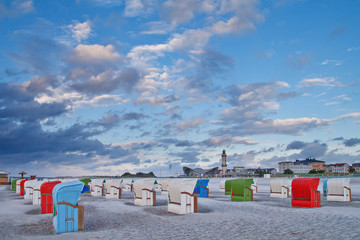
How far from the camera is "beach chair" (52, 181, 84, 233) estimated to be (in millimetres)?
12820

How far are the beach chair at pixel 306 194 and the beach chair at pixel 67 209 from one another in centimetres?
1375

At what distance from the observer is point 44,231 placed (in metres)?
13.4

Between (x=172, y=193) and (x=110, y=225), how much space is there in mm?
5263

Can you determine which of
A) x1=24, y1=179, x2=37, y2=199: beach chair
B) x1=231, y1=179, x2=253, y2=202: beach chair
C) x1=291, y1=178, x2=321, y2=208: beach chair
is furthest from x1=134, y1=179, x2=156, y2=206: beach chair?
x1=24, y1=179, x2=37, y2=199: beach chair

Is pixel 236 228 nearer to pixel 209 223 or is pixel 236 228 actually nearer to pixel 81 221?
pixel 209 223

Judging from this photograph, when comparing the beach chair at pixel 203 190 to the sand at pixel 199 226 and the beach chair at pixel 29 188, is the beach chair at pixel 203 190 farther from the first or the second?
the beach chair at pixel 29 188

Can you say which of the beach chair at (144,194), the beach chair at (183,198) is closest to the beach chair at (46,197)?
the beach chair at (144,194)

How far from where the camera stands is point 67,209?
13.0 metres

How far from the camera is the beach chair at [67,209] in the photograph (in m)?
12.8

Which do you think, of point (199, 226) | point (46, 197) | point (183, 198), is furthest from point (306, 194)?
point (46, 197)

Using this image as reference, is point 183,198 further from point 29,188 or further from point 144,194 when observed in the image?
point 29,188

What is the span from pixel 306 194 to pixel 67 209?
1445 cm

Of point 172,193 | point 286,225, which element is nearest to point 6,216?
point 172,193

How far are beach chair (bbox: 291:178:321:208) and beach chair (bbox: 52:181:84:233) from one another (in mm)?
13746
